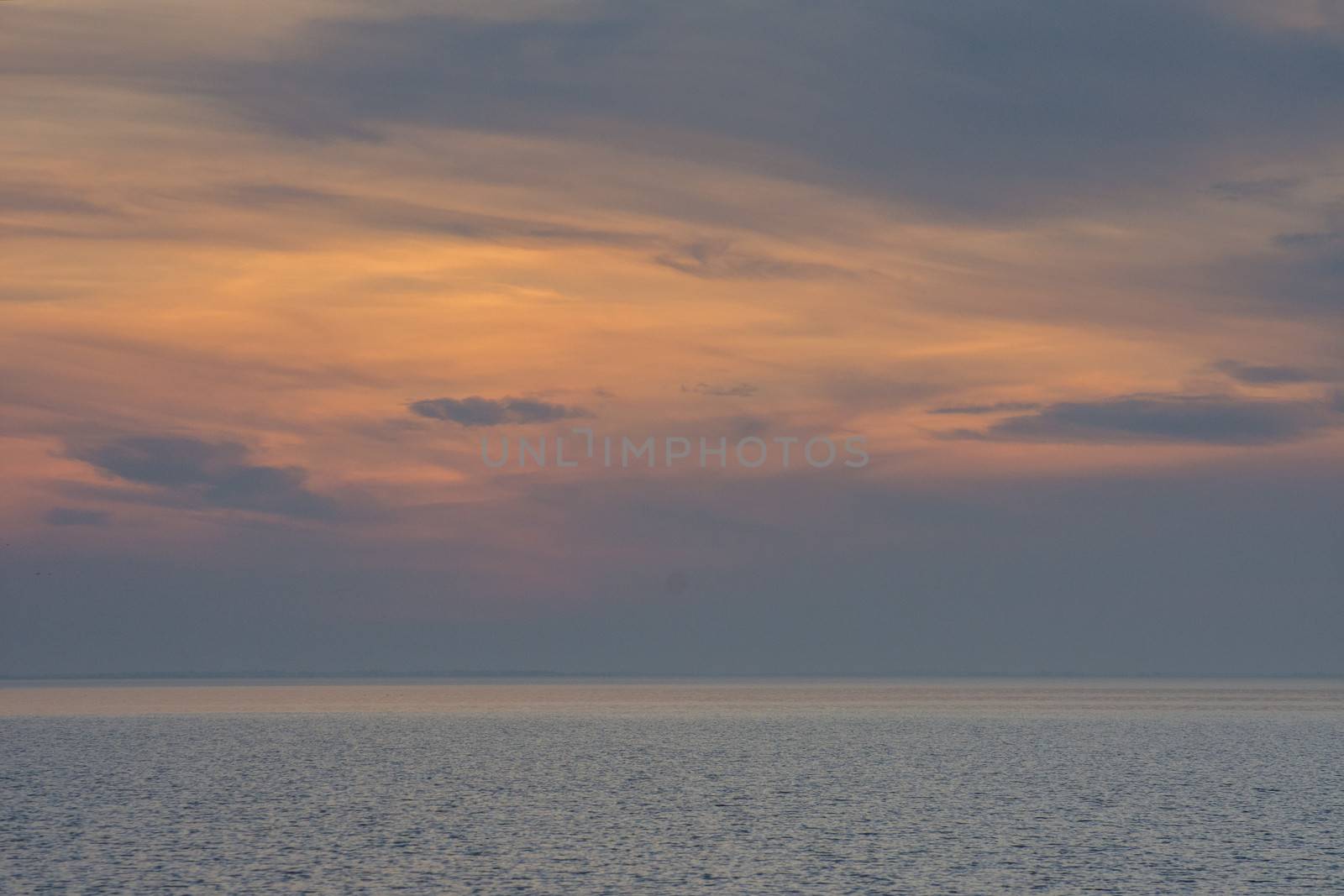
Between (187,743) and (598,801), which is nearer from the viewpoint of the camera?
(598,801)

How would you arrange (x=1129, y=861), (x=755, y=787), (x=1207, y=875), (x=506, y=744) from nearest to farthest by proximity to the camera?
(x=1207, y=875) < (x=1129, y=861) < (x=755, y=787) < (x=506, y=744)

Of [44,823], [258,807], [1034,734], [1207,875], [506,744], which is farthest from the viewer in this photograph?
[1034,734]

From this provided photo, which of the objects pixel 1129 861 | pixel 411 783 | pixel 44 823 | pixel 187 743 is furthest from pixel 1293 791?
pixel 187 743

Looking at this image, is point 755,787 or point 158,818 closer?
point 158,818

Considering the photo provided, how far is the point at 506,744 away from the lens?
463 feet

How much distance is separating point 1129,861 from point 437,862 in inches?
1054

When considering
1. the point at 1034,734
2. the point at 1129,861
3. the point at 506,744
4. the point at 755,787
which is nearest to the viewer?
the point at 1129,861

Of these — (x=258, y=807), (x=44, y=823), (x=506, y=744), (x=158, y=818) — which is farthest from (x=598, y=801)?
(x=506, y=744)

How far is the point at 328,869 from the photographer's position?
53.0 meters

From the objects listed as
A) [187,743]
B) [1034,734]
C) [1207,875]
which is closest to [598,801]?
[1207,875]

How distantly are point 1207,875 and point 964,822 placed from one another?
1873cm

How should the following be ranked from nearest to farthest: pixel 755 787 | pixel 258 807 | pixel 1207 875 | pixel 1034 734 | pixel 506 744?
1. pixel 1207 875
2. pixel 258 807
3. pixel 755 787
4. pixel 506 744
5. pixel 1034 734

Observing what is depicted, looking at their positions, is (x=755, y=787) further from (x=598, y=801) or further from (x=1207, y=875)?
(x=1207, y=875)

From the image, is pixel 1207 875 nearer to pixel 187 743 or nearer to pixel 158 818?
pixel 158 818
